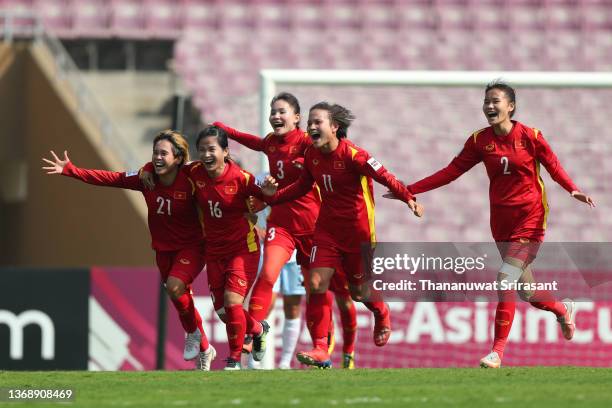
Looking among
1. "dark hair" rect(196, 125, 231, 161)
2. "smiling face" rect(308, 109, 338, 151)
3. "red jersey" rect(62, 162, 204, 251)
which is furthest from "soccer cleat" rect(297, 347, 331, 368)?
"dark hair" rect(196, 125, 231, 161)

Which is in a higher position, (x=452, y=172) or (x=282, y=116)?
(x=282, y=116)

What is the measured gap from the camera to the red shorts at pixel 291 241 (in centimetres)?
913

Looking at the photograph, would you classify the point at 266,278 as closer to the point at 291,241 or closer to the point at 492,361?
the point at 291,241

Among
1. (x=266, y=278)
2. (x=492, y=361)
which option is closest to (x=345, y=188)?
(x=266, y=278)

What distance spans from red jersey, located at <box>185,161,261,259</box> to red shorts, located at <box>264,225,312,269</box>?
353 millimetres

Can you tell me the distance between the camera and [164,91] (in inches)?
687

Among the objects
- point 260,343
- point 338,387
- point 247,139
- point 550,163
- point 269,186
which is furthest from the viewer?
point 247,139

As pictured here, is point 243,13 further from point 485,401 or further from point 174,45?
point 485,401

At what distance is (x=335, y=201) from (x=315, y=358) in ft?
3.54

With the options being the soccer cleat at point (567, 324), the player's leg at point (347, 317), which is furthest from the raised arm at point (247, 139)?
the soccer cleat at point (567, 324)

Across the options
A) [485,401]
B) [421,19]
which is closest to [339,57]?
[421,19]

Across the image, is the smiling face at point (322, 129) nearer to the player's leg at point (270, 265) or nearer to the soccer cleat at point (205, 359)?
the player's leg at point (270, 265)

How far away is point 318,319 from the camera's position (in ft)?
29.4

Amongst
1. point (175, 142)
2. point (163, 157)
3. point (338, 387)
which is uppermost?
point (175, 142)
